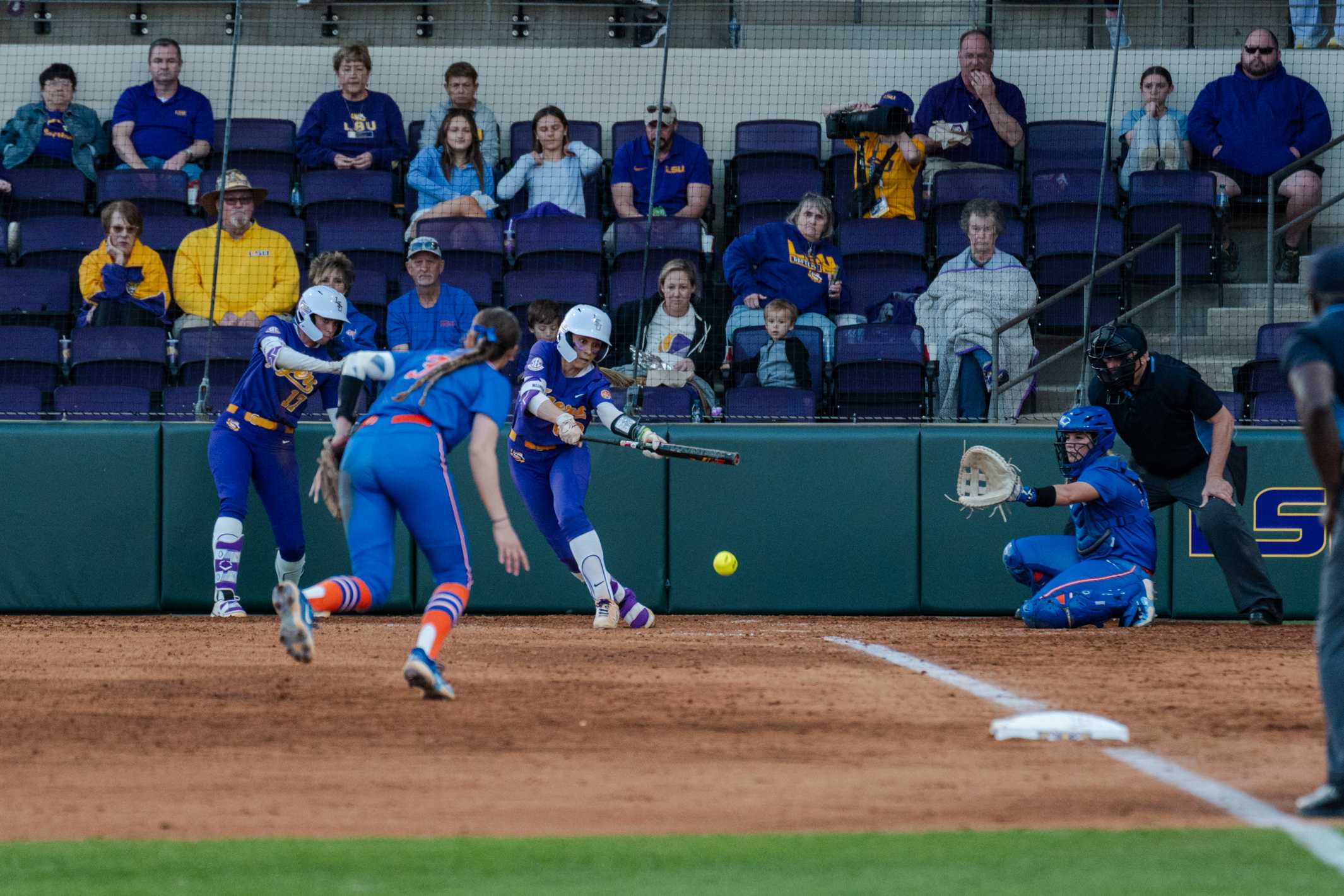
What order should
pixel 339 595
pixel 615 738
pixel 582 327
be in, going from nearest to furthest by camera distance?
1. pixel 615 738
2. pixel 339 595
3. pixel 582 327

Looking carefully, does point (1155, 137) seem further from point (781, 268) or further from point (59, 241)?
point (59, 241)

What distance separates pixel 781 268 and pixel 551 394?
10.1ft

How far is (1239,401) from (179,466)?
7.52 metres

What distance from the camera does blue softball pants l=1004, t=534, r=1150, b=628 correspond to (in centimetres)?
978

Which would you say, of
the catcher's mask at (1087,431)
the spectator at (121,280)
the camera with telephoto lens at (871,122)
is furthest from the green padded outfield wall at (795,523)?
the spectator at (121,280)

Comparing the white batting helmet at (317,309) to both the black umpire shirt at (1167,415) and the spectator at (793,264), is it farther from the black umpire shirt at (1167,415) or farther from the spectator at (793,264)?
the black umpire shirt at (1167,415)

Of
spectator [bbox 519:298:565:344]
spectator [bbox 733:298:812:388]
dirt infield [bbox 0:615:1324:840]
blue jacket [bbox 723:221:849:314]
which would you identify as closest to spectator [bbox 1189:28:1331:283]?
blue jacket [bbox 723:221:849:314]

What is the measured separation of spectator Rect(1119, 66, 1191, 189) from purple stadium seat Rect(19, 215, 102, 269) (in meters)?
8.46

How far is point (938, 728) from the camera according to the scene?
5816 millimetres

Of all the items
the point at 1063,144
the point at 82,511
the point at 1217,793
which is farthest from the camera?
the point at 1063,144

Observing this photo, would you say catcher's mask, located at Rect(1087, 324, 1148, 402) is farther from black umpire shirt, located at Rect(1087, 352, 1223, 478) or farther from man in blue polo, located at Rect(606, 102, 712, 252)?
man in blue polo, located at Rect(606, 102, 712, 252)

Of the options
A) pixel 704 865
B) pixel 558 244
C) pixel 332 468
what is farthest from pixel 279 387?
pixel 704 865

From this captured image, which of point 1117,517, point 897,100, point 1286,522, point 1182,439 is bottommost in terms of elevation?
point 1286,522

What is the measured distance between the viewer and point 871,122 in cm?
1317
